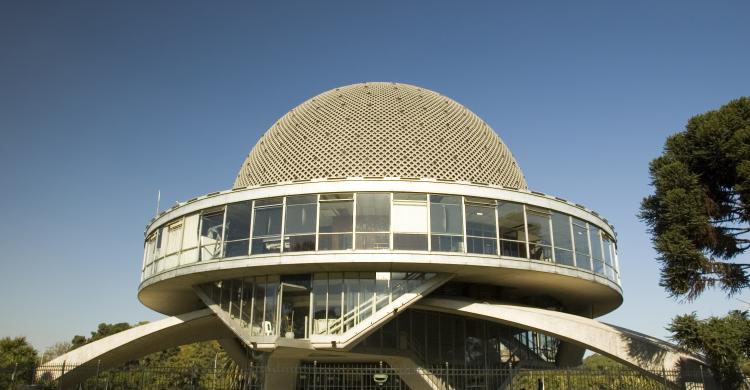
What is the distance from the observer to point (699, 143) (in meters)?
14.9

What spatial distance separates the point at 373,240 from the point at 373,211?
82cm

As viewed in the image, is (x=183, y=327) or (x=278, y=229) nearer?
(x=278, y=229)

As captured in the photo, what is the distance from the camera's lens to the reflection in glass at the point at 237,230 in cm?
1692

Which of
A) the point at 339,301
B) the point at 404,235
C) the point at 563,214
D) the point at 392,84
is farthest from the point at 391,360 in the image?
the point at 392,84

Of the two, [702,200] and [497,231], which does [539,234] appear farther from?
[702,200]

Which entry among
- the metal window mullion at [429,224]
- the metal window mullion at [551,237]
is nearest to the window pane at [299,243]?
the metal window mullion at [429,224]

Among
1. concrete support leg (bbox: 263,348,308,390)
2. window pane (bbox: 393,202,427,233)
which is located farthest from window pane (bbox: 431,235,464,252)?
concrete support leg (bbox: 263,348,308,390)

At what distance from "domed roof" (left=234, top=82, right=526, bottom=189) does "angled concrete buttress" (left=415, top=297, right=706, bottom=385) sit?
440cm

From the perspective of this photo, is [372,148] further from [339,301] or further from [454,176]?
[339,301]

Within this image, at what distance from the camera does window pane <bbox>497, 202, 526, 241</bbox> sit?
17.0 metres

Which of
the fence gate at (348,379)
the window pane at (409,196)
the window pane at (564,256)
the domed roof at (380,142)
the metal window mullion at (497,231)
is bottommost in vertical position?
the fence gate at (348,379)

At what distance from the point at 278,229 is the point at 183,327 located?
24.9ft

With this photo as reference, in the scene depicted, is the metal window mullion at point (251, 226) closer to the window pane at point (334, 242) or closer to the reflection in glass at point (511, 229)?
the window pane at point (334, 242)

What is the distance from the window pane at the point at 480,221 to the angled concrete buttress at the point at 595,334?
2.17 meters
